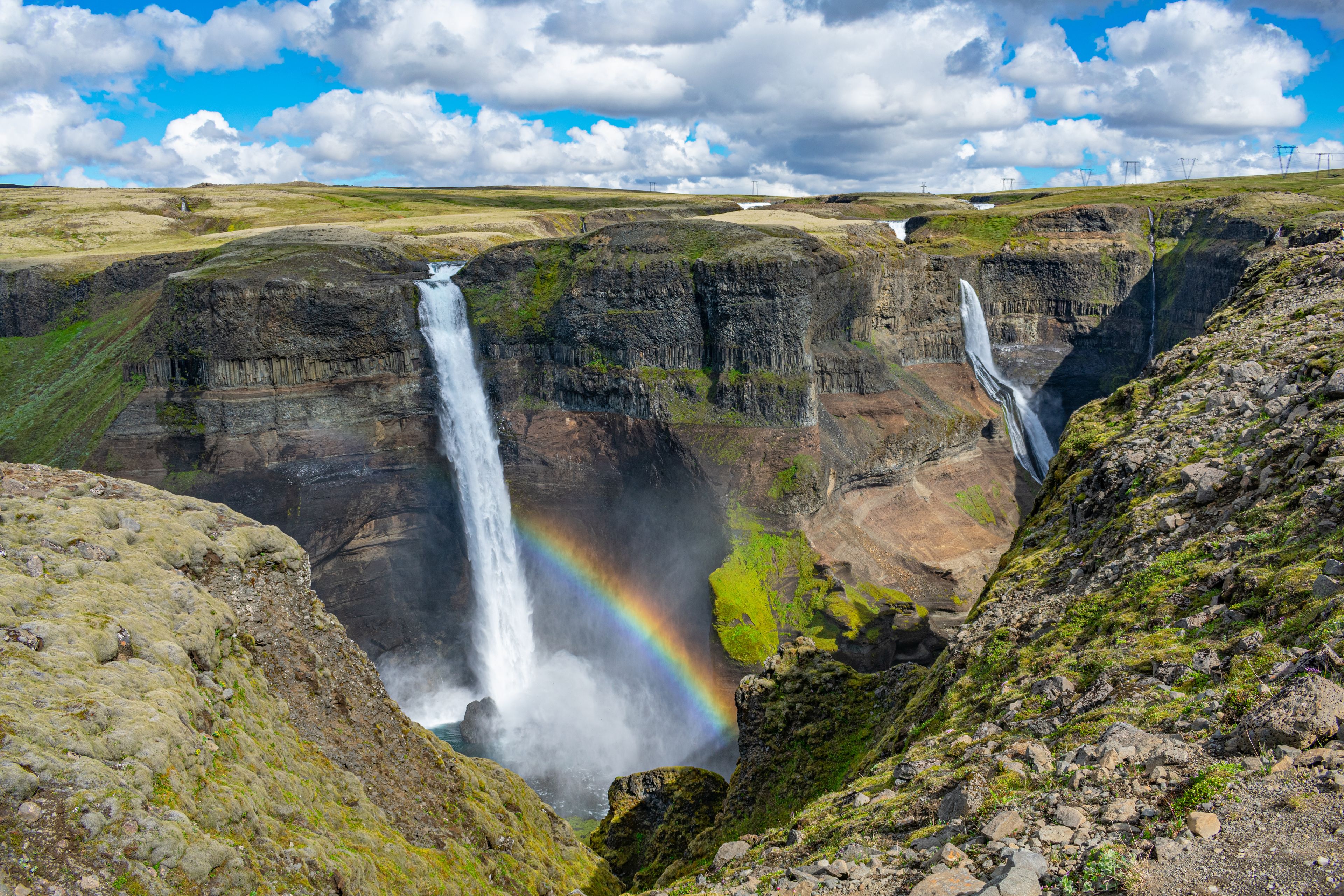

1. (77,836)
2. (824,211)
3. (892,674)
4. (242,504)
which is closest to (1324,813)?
(77,836)

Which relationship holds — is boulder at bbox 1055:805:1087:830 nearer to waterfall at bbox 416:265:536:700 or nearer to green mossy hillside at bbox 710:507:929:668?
green mossy hillside at bbox 710:507:929:668

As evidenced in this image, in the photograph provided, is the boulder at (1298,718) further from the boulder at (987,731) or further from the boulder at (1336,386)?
the boulder at (1336,386)

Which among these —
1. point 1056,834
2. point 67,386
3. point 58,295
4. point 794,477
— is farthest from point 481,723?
point 58,295

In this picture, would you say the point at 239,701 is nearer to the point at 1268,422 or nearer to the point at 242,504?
the point at 1268,422

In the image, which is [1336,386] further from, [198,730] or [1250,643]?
[198,730]

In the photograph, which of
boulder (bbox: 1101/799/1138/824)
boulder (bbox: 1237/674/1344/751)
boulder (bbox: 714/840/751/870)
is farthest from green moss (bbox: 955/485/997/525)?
boulder (bbox: 1101/799/1138/824)
